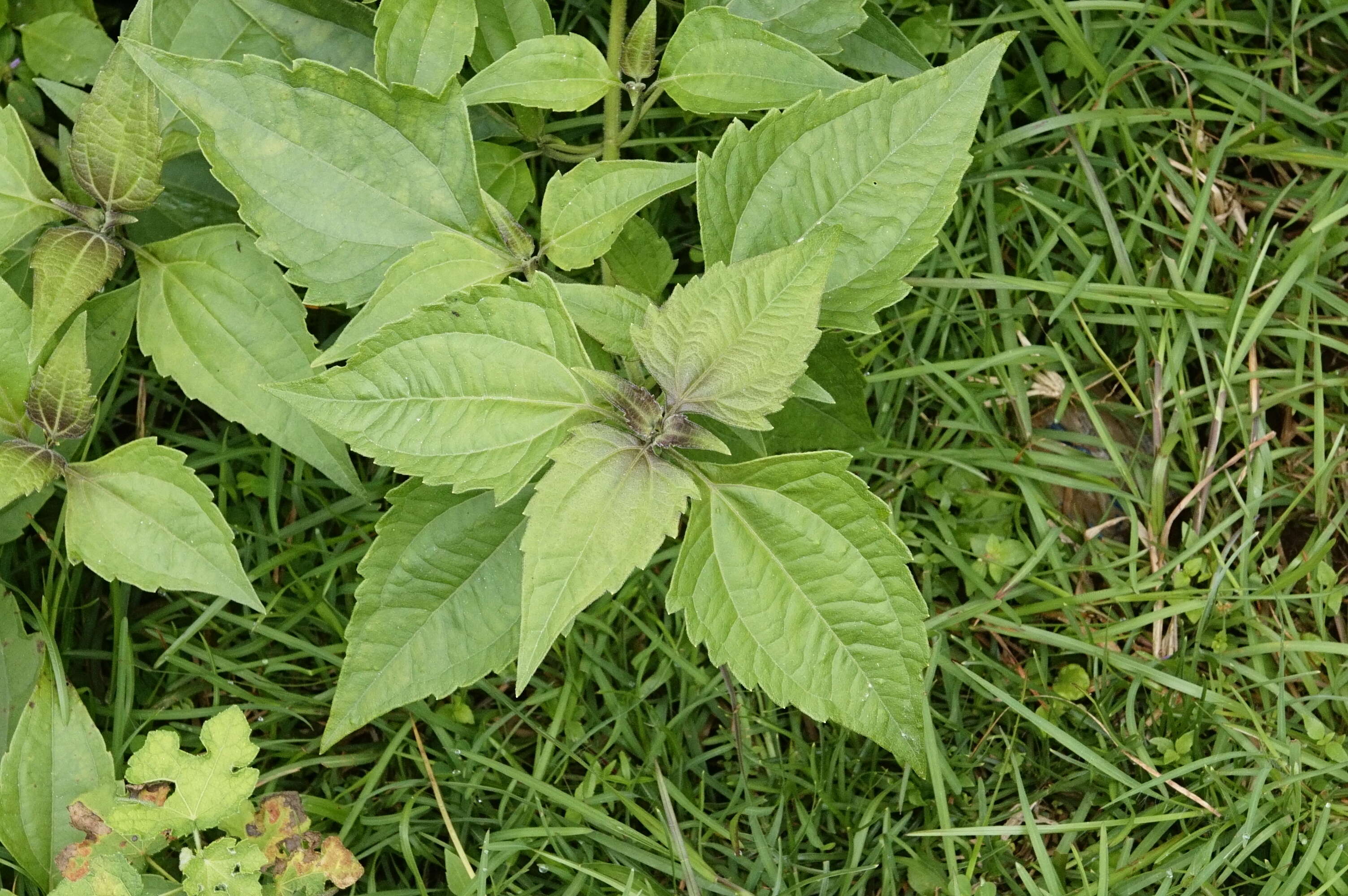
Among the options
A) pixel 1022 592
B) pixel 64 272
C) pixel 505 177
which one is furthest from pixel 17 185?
pixel 1022 592

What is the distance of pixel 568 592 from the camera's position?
2.11 metres

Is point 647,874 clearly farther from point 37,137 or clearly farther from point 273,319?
point 37,137

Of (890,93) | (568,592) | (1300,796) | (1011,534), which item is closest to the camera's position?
(568,592)

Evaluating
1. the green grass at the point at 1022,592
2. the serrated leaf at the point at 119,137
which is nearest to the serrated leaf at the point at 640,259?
the green grass at the point at 1022,592

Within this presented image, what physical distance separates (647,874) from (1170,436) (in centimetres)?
194

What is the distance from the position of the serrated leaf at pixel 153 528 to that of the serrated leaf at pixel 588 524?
924mm

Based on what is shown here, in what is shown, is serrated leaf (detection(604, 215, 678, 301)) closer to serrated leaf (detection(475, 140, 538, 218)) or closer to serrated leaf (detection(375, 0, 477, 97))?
serrated leaf (detection(475, 140, 538, 218))

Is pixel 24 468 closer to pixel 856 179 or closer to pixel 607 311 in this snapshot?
pixel 607 311

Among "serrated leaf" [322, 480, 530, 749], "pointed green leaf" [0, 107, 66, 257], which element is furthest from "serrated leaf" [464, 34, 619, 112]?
"pointed green leaf" [0, 107, 66, 257]

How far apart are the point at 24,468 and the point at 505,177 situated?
4.28 feet

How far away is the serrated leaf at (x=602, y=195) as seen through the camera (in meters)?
2.46

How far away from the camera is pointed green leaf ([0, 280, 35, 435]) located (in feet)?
8.82

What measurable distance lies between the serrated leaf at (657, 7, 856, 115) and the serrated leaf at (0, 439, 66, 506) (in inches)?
67.6

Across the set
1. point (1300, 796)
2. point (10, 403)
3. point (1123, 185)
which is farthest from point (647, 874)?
point (1123, 185)
